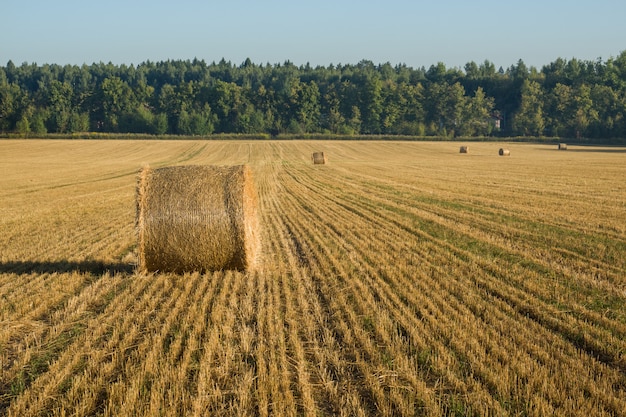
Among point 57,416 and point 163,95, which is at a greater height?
point 163,95

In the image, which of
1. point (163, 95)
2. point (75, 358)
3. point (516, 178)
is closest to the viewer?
point (75, 358)

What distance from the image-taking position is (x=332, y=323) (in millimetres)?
6773

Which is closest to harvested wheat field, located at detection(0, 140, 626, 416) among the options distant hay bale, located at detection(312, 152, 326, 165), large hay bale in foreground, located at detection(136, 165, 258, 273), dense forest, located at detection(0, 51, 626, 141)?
large hay bale in foreground, located at detection(136, 165, 258, 273)

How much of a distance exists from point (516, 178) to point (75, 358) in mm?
26344

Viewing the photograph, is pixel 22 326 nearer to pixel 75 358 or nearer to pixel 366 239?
pixel 75 358

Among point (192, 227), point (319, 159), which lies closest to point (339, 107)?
point (319, 159)

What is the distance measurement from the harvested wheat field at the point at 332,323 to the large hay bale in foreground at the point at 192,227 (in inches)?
11.0

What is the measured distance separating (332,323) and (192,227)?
3.51 meters

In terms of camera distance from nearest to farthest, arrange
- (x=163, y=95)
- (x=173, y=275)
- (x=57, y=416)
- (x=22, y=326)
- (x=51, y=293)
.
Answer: (x=57, y=416) < (x=22, y=326) < (x=51, y=293) < (x=173, y=275) < (x=163, y=95)

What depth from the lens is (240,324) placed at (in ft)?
22.1

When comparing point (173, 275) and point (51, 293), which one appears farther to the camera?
point (173, 275)

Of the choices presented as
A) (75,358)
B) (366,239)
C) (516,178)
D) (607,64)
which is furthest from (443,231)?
(607,64)

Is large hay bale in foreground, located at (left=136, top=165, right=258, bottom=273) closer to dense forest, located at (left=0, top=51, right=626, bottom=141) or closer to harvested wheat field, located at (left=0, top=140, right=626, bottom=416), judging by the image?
harvested wheat field, located at (left=0, top=140, right=626, bottom=416)

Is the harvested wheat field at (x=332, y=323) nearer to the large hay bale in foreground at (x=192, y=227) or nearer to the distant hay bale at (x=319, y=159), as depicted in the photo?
the large hay bale in foreground at (x=192, y=227)
